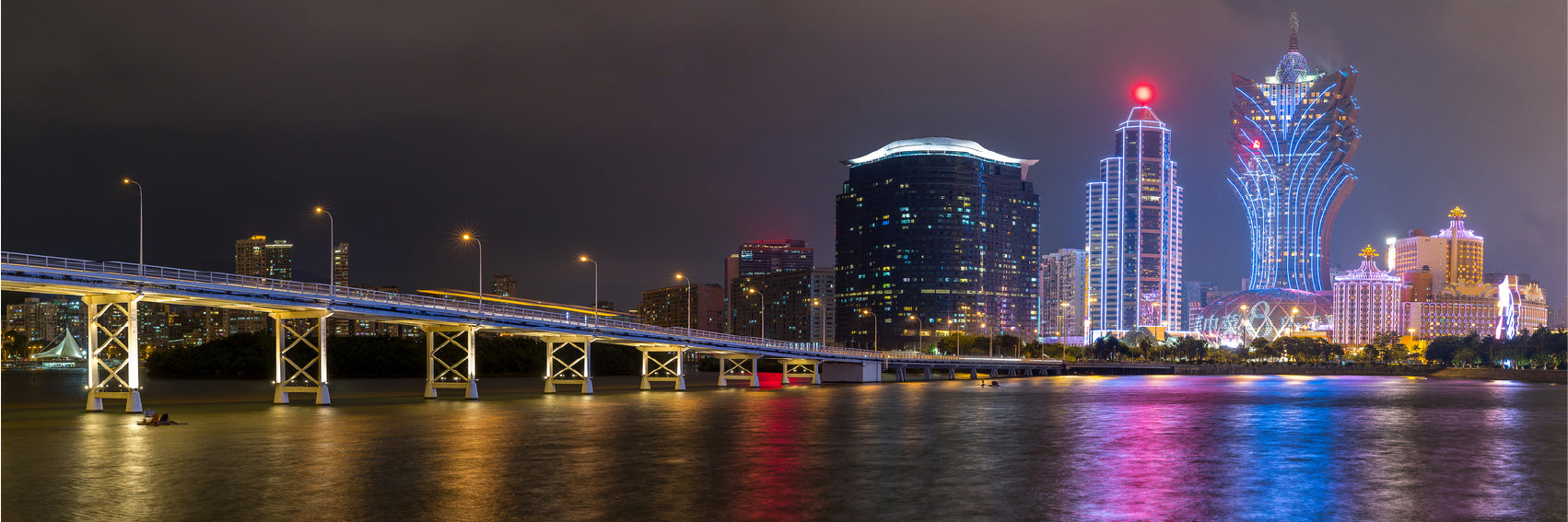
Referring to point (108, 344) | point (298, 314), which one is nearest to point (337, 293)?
point (298, 314)

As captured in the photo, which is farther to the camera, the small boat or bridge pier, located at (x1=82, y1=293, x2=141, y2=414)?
bridge pier, located at (x1=82, y1=293, x2=141, y2=414)

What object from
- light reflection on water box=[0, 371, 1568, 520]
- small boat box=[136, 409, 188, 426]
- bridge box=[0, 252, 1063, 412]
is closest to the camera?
light reflection on water box=[0, 371, 1568, 520]

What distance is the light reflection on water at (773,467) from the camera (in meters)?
25.7

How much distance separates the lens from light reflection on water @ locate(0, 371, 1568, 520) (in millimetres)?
25656

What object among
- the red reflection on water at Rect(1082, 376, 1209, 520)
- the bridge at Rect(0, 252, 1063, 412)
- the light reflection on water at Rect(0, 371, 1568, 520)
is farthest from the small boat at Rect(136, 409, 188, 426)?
the red reflection on water at Rect(1082, 376, 1209, 520)

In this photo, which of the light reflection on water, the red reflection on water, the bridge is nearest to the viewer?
the light reflection on water

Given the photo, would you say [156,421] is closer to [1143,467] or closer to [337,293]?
[337,293]

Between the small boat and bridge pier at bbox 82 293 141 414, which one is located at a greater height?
bridge pier at bbox 82 293 141 414

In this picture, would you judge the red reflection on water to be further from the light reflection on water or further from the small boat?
the small boat

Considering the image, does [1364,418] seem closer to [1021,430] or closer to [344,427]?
[1021,430]

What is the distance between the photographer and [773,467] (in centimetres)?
3434

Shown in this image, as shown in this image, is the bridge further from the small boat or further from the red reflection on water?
the red reflection on water

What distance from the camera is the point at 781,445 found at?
4234 cm

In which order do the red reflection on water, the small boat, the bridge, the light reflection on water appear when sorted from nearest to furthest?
the light reflection on water, the red reflection on water, the small boat, the bridge
